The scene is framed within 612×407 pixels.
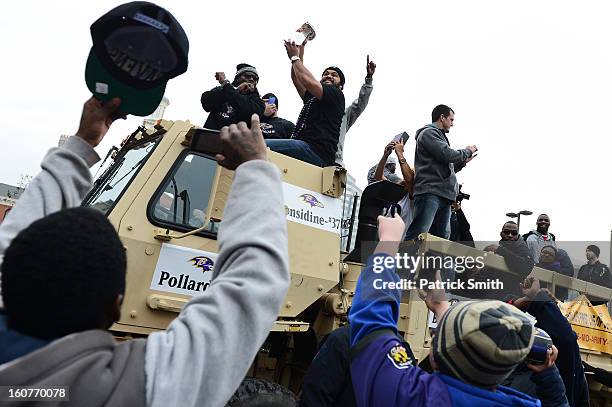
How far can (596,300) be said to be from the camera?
21.2 ft

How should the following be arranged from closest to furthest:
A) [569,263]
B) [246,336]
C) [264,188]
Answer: [246,336] < [264,188] < [569,263]

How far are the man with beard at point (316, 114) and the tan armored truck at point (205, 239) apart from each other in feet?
1.42

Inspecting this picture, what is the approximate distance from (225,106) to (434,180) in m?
2.08

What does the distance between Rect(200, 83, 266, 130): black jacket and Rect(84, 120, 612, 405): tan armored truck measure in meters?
0.64

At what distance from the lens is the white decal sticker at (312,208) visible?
4043 mm

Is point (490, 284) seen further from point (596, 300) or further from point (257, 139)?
point (257, 139)

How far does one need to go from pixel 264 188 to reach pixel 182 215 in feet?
8.88

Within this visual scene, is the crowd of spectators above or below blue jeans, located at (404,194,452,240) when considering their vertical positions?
below

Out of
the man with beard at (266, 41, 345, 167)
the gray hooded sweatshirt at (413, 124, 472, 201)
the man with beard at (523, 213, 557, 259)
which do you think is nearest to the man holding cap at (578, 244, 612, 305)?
the man with beard at (523, 213, 557, 259)

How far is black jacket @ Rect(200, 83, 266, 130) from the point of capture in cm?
462

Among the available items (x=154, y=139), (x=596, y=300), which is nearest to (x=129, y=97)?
(x=154, y=139)

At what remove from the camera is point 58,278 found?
3.04ft

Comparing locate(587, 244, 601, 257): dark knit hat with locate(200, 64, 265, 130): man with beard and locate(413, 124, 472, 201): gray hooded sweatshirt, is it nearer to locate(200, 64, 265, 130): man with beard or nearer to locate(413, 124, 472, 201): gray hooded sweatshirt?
locate(413, 124, 472, 201): gray hooded sweatshirt

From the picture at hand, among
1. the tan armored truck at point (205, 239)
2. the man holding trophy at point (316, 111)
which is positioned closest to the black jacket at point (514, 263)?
the tan armored truck at point (205, 239)
